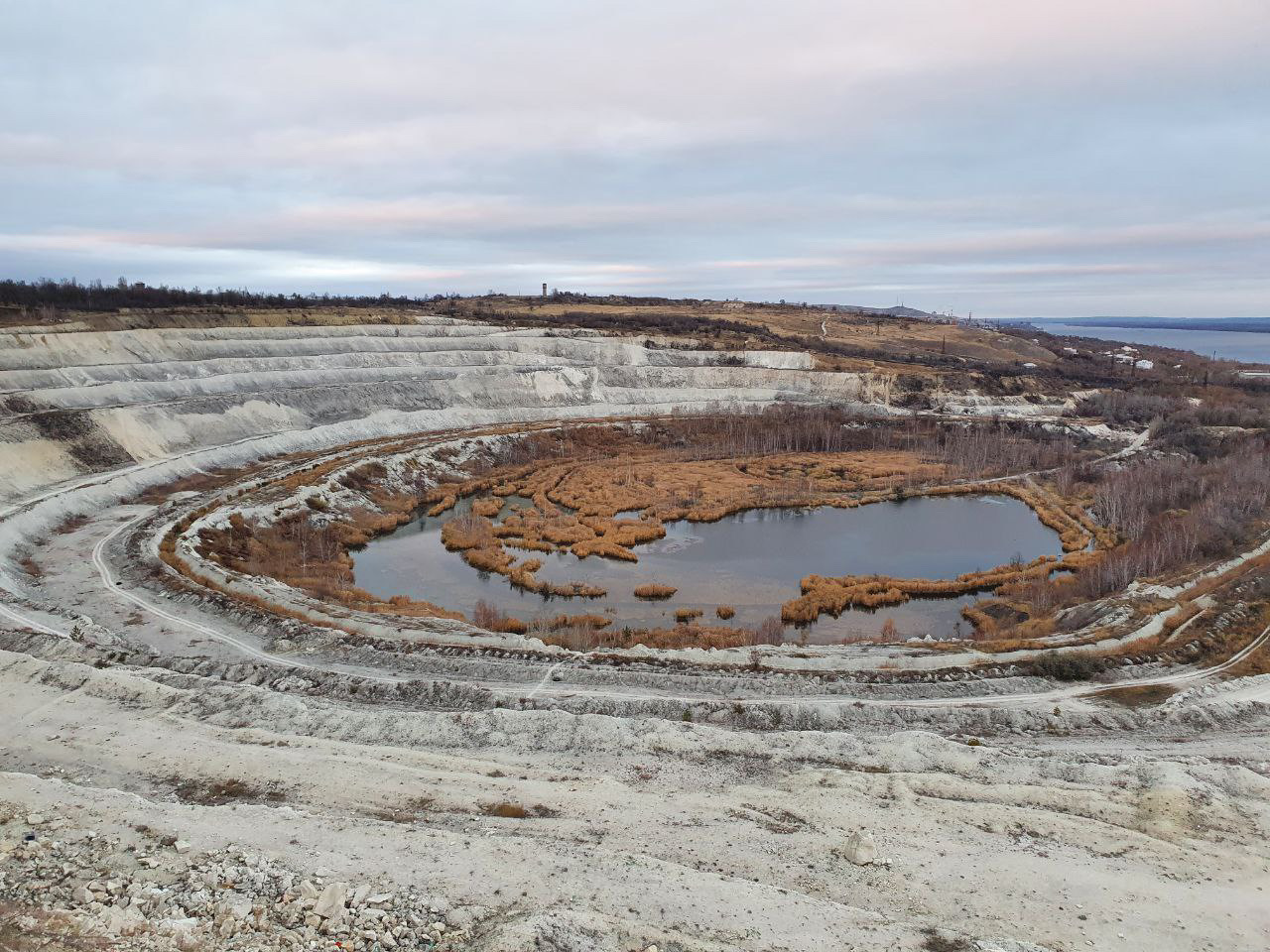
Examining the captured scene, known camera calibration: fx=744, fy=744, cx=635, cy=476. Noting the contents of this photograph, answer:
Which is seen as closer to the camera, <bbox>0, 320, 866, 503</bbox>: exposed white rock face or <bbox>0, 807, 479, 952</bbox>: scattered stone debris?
<bbox>0, 807, 479, 952</bbox>: scattered stone debris

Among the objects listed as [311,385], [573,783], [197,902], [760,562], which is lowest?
[760,562]

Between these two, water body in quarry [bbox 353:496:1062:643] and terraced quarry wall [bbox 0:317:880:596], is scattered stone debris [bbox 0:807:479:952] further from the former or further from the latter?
terraced quarry wall [bbox 0:317:880:596]

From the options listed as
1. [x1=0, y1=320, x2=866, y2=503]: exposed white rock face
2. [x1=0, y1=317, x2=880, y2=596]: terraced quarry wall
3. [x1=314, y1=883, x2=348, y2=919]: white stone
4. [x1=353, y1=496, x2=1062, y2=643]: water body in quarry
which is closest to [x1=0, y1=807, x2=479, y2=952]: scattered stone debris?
[x1=314, y1=883, x2=348, y2=919]: white stone

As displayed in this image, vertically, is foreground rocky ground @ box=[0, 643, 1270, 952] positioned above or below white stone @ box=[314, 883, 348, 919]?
below

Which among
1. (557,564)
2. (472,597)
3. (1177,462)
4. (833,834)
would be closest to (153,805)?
(833,834)

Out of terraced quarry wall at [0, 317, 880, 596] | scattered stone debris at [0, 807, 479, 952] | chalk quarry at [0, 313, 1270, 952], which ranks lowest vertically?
chalk quarry at [0, 313, 1270, 952]

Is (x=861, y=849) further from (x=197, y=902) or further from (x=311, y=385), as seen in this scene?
(x=311, y=385)

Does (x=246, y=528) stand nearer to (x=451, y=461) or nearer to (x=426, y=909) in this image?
(x=451, y=461)

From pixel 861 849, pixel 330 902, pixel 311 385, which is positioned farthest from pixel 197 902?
pixel 311 385
